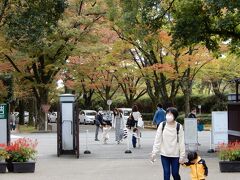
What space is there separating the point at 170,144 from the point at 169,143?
0.02m

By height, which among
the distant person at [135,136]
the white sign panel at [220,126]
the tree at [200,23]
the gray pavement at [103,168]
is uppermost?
the tree at [200,23]

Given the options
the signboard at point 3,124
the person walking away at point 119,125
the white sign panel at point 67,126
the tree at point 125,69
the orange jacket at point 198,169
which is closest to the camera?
the orange jacket at point 198,169

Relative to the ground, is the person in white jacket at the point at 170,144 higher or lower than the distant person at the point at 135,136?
higher

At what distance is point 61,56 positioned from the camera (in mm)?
36562

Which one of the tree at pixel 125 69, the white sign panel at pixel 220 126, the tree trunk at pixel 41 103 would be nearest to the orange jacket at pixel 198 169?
the white sign panel at pixel 220 126

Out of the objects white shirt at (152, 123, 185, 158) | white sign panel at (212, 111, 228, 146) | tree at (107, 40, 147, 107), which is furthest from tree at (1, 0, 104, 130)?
white shirt at (152, 123, 185, 158)

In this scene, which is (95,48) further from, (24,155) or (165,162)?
(165,162)

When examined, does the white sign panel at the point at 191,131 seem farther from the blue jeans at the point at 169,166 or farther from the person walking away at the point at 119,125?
the blue jeans at the point at 169,166

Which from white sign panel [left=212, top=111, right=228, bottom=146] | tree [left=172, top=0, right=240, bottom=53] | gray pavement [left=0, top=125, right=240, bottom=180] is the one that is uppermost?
tree [left=172, top=0, right=240, bottom=53]

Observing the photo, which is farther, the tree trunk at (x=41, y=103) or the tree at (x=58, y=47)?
the tree trunk at (x=41, y=103)

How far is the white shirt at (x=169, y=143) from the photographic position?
27.7 ft

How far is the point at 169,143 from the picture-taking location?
8438 mm

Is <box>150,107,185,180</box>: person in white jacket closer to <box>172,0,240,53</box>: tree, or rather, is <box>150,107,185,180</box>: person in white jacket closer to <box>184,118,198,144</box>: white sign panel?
<box>172,0,240,53</box>: tree

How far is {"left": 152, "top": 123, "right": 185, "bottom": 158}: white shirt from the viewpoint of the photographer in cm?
843
